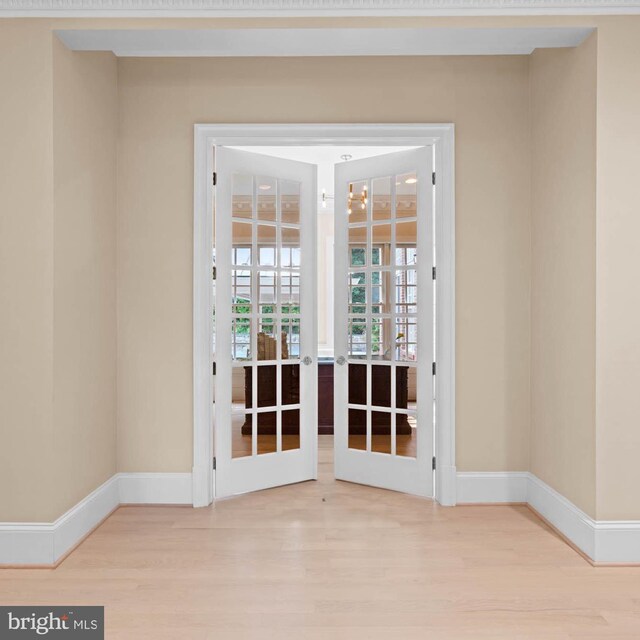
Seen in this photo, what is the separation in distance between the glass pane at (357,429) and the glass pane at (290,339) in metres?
0.57

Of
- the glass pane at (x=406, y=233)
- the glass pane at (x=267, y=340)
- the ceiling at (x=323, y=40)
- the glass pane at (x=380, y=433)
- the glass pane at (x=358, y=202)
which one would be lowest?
the glass pane at (x=380, y=433)

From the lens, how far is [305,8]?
8.46 ft

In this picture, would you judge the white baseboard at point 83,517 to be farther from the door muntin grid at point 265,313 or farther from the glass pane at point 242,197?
the glass pane at point 242,197

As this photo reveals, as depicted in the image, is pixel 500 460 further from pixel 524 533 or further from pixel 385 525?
pixel 385 525

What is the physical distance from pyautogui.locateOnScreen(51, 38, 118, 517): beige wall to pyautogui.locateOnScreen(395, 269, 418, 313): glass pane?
183 centimetres

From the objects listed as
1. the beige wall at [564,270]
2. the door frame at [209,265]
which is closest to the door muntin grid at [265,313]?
the door frame at [209,265]

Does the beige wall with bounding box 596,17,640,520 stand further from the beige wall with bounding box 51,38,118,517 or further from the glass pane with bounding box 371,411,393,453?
the beige wall with bounding box 51,38,118,517

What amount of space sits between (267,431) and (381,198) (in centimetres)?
178

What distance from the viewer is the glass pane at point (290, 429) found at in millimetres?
3748

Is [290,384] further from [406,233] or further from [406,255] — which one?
[406,233]

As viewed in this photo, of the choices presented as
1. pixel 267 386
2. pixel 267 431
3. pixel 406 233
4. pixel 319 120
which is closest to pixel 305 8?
pixel 319 120

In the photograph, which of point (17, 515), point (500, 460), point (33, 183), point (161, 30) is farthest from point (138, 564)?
point (161, 30)

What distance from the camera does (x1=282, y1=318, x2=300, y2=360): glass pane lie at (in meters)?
3.77

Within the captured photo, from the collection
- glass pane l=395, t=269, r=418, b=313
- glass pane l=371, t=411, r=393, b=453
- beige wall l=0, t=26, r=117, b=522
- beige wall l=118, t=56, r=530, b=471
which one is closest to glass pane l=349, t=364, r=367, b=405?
glass pane l=371, t=411, r=393, b=453
